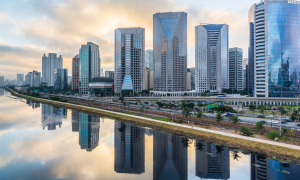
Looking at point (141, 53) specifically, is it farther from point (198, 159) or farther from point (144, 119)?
point (198, 159)

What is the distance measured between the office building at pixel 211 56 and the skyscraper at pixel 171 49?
12829 millimetres

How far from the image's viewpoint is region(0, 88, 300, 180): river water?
2466 centimetres

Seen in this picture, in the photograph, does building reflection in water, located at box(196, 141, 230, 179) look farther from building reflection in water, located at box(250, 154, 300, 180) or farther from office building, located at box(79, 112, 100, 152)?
office building, located at box(79, 112, 100, 152)

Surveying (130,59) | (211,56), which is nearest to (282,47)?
(211,56)

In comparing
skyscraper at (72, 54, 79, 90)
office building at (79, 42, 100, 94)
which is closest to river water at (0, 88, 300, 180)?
office building at (79, 42, 100, 94)

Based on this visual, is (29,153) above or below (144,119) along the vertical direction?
below

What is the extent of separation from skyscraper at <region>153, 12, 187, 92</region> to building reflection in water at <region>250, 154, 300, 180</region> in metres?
107

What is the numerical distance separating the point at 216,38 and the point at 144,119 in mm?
118245

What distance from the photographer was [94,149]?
34.4 metres

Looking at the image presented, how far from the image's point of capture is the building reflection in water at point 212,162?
1001 inches

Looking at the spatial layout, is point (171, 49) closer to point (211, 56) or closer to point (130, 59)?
point (130, 59)

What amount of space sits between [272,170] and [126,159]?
2335cm

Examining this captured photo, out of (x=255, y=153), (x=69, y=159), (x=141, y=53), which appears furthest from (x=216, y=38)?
(x=69, y=159)

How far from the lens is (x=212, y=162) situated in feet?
91.7
